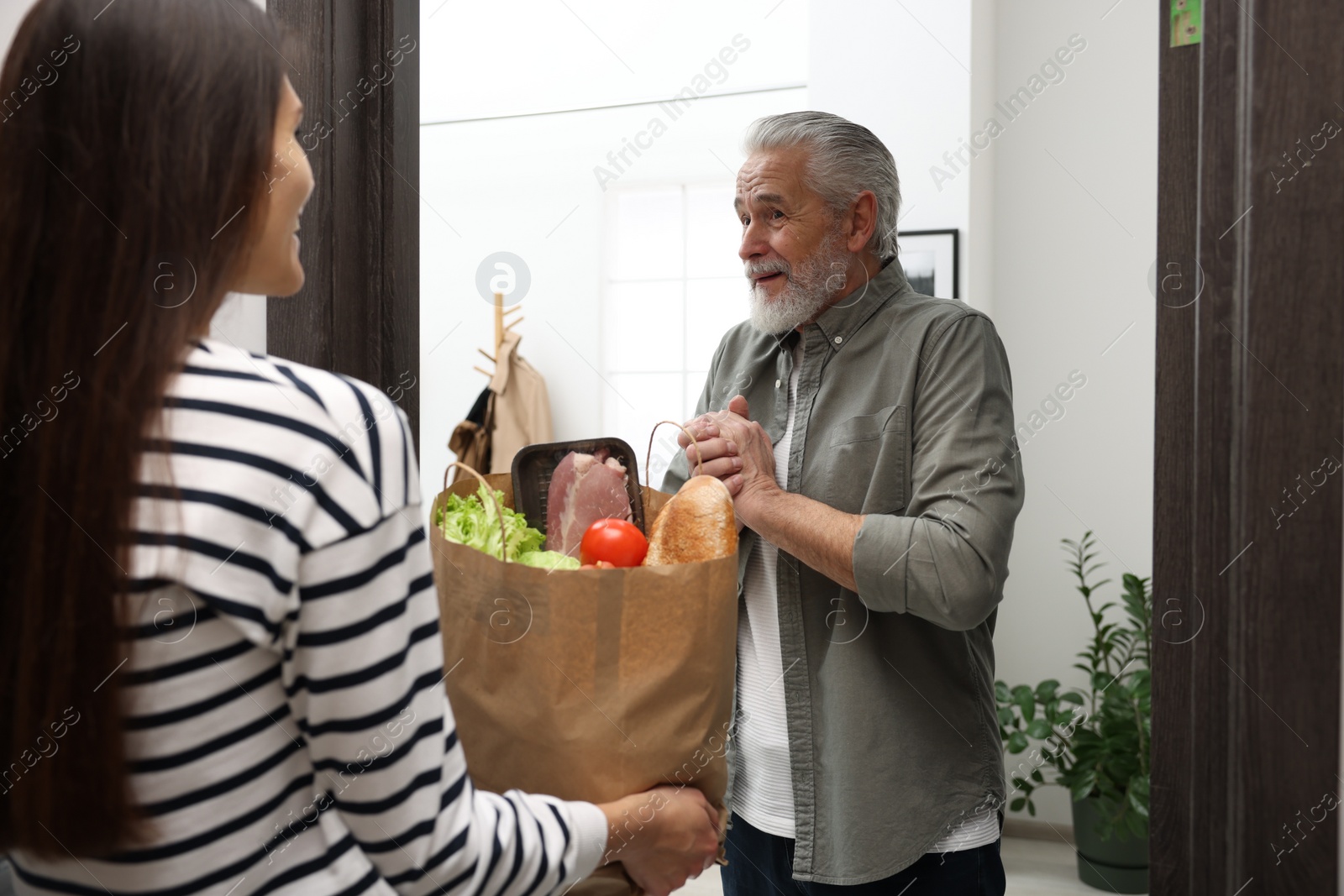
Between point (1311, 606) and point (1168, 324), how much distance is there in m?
0.24

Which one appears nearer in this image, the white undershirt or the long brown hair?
the long brown hair

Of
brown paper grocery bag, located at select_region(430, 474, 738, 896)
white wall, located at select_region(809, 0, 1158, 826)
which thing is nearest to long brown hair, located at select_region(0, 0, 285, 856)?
brown paper grocery bag, located at select_region(430, 474, 738, 896)

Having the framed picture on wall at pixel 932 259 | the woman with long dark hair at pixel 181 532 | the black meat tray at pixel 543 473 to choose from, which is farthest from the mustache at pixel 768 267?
the framed picture on wall at pixel 932 259

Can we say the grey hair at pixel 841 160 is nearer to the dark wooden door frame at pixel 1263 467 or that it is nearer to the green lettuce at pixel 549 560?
the dark wooden door frame at pixel 1263 467

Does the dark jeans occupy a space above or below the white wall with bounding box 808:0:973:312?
below

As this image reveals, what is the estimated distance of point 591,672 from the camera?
81 cm

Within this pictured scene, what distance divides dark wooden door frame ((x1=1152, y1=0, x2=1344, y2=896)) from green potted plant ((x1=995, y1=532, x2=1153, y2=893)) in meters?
1.75

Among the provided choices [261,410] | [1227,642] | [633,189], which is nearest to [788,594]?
[1227,642]

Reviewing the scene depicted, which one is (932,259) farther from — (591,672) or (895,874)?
(591,672)

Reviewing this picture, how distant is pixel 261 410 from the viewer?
53cm

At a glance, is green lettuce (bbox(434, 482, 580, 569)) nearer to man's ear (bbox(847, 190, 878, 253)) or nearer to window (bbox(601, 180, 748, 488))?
man's ear (bbox(847, 190, 878, 253))

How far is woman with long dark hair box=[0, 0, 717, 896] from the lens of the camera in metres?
0.52

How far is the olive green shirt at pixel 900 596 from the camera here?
1.15 meters

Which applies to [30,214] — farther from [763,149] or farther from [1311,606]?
[763,149]
